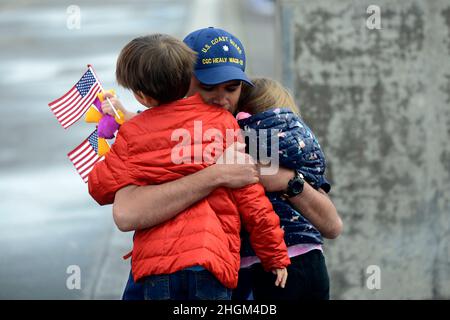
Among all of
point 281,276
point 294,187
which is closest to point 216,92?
point 294,187

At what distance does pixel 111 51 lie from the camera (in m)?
13.7

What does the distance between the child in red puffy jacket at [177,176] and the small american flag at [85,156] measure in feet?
1.60

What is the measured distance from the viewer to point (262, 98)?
3.36 metres

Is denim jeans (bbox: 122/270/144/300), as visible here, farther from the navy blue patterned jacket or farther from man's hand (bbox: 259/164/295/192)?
man's hand (bbox: 259/164/295/192)

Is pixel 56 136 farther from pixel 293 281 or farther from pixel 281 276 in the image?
pixel 281 276

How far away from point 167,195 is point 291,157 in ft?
1.56

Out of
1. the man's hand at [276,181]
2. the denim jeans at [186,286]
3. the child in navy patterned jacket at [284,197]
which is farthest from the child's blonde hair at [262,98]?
the denim jeans at [186,286]

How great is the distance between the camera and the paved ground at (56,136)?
21.4 feet

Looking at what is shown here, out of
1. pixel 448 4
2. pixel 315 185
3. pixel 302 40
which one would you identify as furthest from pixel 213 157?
pixel 448 4

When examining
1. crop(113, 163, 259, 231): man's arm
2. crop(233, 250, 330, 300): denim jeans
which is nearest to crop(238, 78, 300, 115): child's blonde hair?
crop(113, 163, 259, 231): man's arm

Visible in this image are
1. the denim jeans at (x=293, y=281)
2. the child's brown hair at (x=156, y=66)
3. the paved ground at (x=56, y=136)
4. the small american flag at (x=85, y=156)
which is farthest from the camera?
the paved ground at (x=56, y=136)

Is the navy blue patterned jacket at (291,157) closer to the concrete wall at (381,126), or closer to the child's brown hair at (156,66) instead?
the child's brown hair at (156,66)

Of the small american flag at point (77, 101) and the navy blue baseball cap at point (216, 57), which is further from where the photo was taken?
the small american flag at point (77, 101)

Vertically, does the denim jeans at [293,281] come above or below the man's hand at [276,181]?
below
